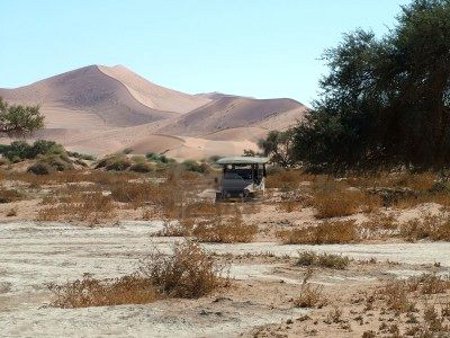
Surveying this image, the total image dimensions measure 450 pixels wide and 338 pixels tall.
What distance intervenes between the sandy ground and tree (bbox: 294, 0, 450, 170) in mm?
2480

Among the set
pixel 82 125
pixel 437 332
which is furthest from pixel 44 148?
pixel 82 125

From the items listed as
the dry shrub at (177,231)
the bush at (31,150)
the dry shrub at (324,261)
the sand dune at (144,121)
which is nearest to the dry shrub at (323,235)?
the dry shrub at (177,231)

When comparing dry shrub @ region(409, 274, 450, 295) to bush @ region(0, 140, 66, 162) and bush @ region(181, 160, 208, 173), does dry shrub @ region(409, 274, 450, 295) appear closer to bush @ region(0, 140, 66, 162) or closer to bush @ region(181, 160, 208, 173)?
bush @ region(181, 160, 208, 173)

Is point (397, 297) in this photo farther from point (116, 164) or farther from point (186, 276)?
point (116, 164)

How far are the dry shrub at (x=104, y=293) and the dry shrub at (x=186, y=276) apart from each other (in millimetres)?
208

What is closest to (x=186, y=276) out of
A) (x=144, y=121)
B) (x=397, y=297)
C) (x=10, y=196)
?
(x=397, y=297)

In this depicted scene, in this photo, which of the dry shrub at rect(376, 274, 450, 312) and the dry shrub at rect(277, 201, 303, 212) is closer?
the dry shrub at rect(376, 274, 450, 312)

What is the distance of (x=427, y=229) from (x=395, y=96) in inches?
219

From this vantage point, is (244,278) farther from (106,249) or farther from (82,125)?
(82,125)

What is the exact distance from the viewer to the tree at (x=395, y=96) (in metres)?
15.4

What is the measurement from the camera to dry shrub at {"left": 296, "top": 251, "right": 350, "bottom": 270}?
1448cm

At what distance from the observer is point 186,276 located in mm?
11531

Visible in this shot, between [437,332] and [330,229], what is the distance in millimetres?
11315

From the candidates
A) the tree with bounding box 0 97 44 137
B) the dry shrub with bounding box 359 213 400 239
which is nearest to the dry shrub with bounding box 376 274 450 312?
the dry shrub with bounding box 359 213 400 239
